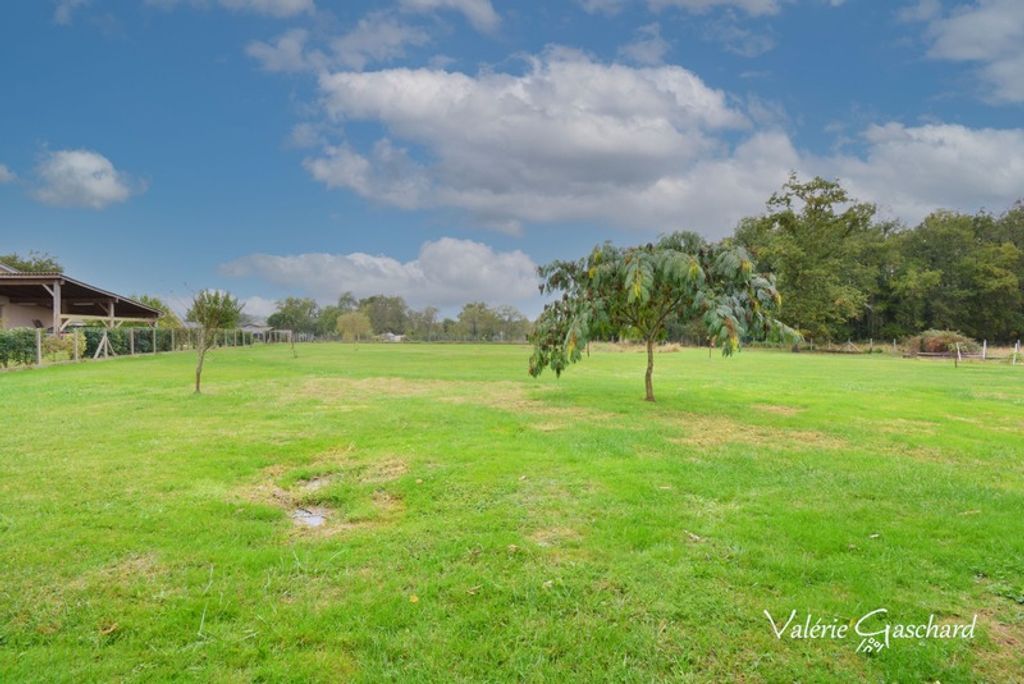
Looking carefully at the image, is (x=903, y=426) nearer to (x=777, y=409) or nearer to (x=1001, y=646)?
(x=777, y=409)

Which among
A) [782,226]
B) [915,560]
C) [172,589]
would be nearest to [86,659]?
[172,589]

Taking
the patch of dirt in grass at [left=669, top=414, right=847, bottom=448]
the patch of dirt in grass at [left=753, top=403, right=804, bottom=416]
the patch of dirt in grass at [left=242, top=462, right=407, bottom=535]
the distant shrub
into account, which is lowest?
the patch of dirt in grass at [left=242, top=462, right=407, bottom=535]

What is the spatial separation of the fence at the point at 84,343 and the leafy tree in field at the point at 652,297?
9.43m

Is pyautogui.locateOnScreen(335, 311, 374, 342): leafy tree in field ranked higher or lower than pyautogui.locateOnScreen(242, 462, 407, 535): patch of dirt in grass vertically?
higher

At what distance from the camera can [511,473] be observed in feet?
19.2

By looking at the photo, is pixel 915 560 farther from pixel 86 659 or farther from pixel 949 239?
pixel 949 239

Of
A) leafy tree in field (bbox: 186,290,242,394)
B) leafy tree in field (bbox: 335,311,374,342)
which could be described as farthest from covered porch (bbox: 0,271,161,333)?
leafy tree in field (bbox: 335,311,374,342)

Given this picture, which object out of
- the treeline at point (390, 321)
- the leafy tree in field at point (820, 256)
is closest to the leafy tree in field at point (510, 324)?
the treeline at point (390, 321)

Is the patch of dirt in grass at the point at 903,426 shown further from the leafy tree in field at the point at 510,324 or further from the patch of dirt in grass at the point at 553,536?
the leafy tree in field at the point at 510,324

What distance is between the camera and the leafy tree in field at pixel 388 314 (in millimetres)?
95062

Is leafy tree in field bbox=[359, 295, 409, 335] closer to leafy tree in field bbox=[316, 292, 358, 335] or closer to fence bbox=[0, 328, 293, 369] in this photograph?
leafy tree in field bbox=[316, 292, 358, 335]

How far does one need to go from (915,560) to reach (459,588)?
308 centimetres

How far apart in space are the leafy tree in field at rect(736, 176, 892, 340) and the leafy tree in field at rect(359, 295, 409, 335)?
197 ft

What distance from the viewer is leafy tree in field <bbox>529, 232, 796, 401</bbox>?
29.5 feet
